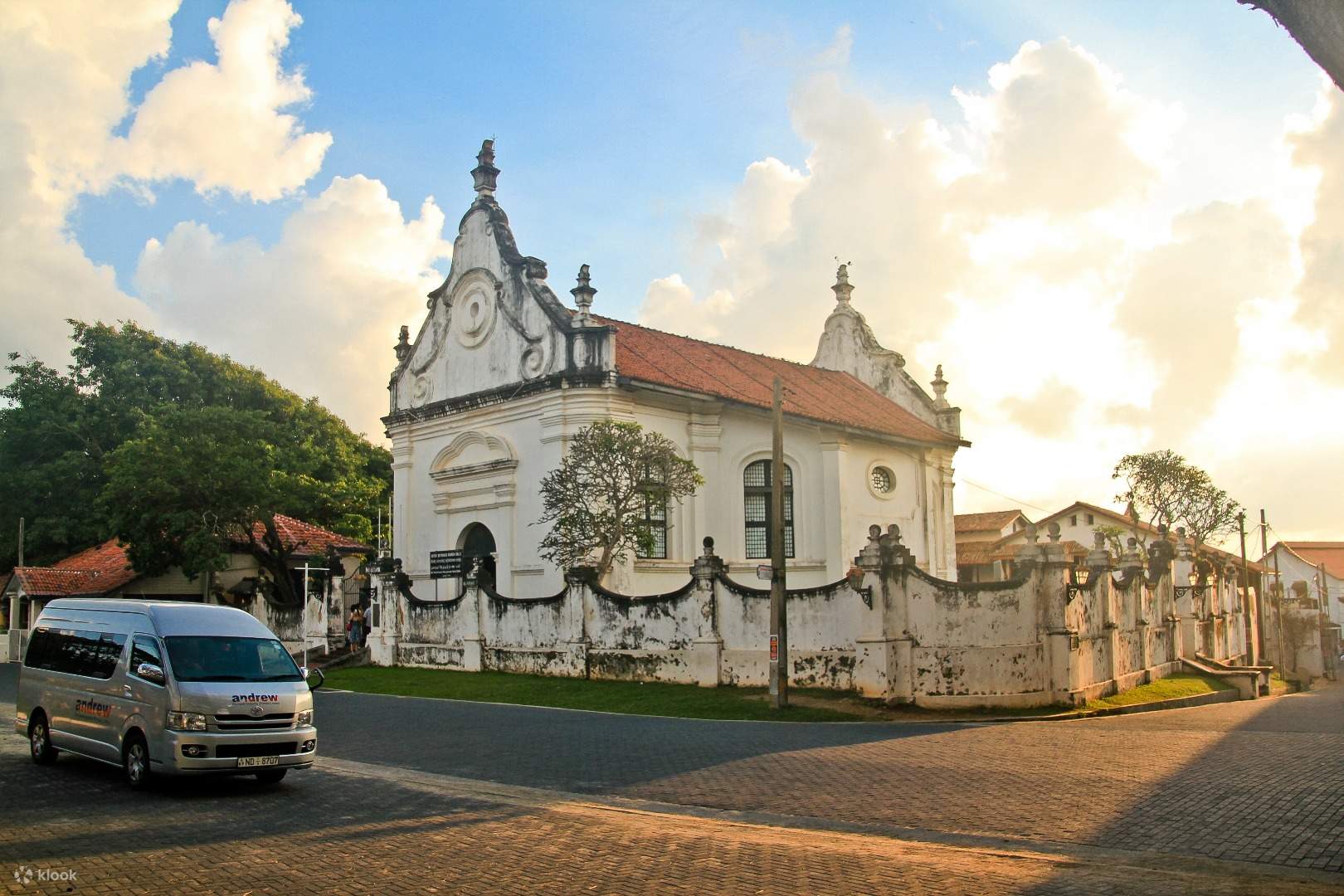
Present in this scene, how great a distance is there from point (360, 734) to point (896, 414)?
27.3 meters

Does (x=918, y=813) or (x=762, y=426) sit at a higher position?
(x=762, y=426)

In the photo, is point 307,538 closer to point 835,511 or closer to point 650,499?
point 835,511

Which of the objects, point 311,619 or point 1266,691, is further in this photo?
point 311,619

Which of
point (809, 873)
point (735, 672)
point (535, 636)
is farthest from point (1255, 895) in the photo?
point (535, 636)

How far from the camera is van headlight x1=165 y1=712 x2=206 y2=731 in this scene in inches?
422

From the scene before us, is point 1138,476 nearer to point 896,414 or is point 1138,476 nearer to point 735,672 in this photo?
point 896,414

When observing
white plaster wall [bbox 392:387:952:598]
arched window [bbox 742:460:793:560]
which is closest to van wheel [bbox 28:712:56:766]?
white plaster wall [bbox 392:387:952:598]

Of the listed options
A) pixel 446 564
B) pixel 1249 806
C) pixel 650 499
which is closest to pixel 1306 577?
pixel 650 499

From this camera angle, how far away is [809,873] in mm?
7949

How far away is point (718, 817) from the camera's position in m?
10.5

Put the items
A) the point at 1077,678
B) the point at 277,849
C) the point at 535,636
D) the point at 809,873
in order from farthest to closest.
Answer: the point at 535,636
the point at 1077,678
the point at 277,849
the point at 809,873

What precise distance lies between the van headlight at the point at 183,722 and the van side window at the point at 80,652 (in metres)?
1.46

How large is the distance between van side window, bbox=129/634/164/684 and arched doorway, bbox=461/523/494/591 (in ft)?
60.8

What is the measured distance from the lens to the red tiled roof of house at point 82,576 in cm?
3850
